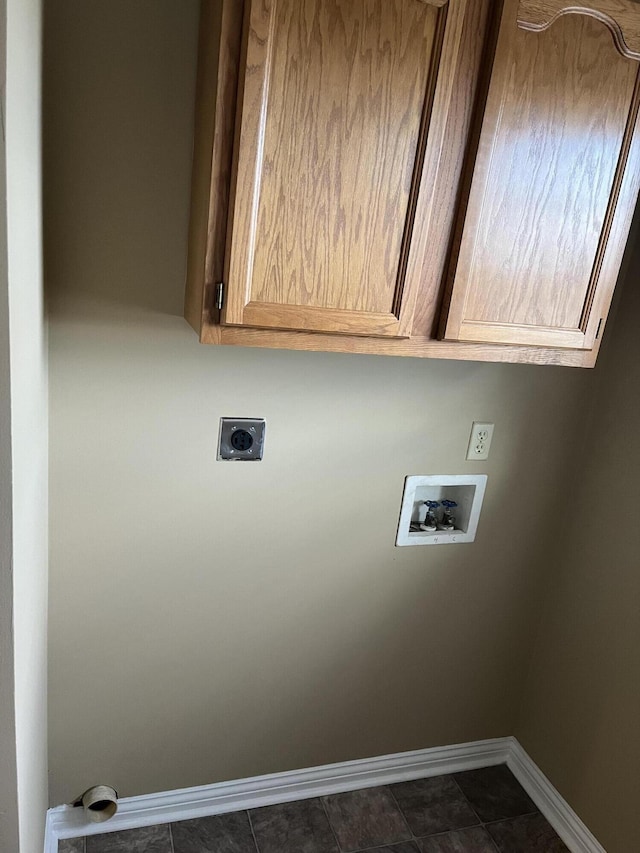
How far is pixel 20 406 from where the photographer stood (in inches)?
30.3

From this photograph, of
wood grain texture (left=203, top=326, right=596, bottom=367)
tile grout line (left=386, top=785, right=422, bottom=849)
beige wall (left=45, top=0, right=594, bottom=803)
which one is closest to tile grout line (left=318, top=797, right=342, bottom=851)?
beige wall (left=45, top=0, right=594, bottom=803)

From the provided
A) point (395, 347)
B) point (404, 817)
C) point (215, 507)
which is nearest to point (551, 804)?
point (404, 817)

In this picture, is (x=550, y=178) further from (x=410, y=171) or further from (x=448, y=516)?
(x=448, y=516)

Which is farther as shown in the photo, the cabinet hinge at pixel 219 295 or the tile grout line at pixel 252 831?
the tile grout line at pixel 252 831

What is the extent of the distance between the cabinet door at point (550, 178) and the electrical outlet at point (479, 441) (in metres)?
0.41

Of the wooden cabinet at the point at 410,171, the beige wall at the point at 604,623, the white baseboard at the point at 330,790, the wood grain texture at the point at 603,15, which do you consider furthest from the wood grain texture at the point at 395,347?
the white baseboard at the point at 330,790

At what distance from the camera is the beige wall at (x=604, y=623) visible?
65.9 inches

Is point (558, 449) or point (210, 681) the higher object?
point (558, 449)

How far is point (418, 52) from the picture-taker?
111 cm

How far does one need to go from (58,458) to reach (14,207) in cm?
80

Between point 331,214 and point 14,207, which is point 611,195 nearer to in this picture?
point 331,214

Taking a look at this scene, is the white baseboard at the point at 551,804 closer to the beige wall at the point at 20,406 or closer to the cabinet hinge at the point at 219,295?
the beige wall at the point at 20,406

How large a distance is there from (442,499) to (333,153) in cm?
107

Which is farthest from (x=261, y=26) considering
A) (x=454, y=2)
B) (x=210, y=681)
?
(x=210, y=681)
